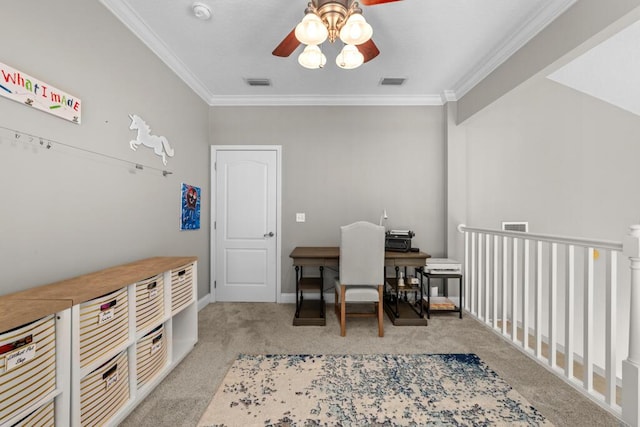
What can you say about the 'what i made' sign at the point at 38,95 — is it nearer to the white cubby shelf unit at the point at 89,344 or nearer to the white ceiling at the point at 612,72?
the white cubby shelf unit at the point at 89,344

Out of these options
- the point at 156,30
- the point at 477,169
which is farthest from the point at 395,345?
the point at 156,30

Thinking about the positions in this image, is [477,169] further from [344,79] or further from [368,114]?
[344,79]

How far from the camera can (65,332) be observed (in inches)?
47.5

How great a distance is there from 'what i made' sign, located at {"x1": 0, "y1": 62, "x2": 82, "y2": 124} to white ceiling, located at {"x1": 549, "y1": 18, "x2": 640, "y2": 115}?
168 inches

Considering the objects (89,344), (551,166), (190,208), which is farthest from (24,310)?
(551,166)

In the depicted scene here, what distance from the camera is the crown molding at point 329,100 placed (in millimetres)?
3662

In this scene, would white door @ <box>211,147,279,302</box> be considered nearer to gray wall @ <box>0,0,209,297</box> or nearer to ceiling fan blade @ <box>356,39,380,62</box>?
gray wall @ <box>0,0,209,297</box>

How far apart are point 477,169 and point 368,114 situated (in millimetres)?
1575

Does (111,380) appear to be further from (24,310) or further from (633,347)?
(633,347)

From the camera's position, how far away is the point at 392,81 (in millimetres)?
3275

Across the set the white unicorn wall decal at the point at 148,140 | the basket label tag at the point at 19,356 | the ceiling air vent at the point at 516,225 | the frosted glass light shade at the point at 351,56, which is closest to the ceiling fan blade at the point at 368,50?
the frosted glass light shade at the point at 351,56

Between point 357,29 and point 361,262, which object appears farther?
point 361,262

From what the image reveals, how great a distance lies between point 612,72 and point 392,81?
7.78 feet

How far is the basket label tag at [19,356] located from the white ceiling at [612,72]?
14.7ft
